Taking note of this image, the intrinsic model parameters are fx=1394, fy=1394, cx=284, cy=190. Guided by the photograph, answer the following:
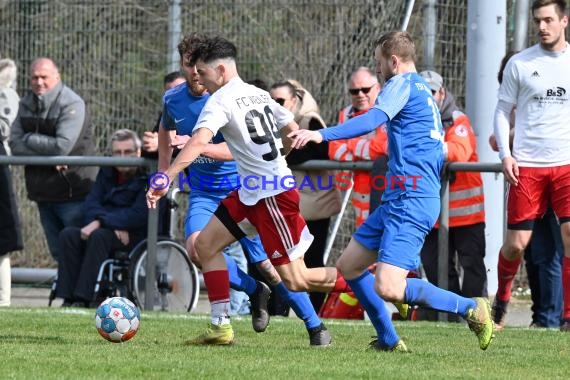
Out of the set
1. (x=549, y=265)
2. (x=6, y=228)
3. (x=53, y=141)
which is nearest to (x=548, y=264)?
(x=549, y=265)

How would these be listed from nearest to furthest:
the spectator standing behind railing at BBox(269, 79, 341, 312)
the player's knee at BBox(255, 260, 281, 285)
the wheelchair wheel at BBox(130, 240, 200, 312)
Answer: the player's knee at BBox(255, 260, 281, 285), the spectator standing behind railing at BBox(269, 79, 341, 312), the wheelchair wheel at BBox(130, 240, 200, 312)

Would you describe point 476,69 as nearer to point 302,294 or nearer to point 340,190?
point 340,190

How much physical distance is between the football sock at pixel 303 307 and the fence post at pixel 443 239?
2596mm

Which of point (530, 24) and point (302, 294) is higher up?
point (530, 24)

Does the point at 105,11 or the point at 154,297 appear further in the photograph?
the point at 105,11

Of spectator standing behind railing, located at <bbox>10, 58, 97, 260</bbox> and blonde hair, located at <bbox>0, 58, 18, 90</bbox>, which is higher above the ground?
blonde hair, located at <bbox>0, 58, 18, 90</bbox>

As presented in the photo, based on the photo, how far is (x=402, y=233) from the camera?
8.44 metres

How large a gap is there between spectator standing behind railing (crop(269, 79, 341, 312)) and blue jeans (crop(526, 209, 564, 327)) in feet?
5.99

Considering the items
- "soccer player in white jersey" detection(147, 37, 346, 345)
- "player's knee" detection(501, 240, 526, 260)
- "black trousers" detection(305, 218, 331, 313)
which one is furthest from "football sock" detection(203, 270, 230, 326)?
"black trousers" detection(305, 218, 331, 313)

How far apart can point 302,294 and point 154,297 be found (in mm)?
3366

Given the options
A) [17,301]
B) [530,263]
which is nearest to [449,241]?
[530,263]

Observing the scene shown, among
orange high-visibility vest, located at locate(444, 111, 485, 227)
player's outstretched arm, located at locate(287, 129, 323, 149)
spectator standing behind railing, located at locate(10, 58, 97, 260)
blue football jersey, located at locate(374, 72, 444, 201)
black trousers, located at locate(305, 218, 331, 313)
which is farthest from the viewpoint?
spectator standing behind railing, located at locate(10, 58, 97, 260)

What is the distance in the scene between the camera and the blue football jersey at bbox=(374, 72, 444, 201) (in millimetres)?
8484

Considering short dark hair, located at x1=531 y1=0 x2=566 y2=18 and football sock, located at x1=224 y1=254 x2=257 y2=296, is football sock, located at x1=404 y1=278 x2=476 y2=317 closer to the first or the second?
football sock, located at x1=224 y1=254 x2=257 y2=296
